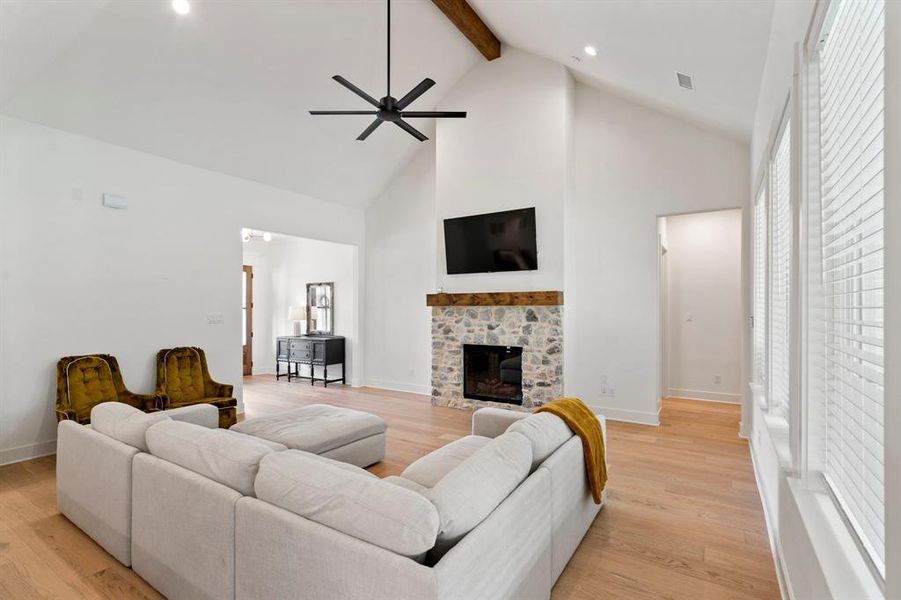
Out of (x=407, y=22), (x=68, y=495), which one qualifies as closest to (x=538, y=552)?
(x=68, y=495)

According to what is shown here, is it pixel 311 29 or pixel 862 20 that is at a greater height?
pixel 311 29

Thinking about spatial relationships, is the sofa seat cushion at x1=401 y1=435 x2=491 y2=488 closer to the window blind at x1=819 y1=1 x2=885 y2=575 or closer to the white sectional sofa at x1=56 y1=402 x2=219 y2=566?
the white sectional sofa at x1=56 y1=402 x2=219 y2=566

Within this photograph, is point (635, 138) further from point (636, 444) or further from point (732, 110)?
point (636, 444)

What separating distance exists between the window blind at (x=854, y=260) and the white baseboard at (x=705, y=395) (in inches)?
193

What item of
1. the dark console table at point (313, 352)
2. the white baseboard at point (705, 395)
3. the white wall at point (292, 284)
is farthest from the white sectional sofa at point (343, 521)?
the white wall at point (292, 284)

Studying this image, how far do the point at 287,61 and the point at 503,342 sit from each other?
3936mm

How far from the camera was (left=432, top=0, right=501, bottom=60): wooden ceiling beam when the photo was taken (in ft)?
15.1

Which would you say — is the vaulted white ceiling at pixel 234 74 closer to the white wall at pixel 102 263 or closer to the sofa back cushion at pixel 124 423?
the white wall at pixel 102 263

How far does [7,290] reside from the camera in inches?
149

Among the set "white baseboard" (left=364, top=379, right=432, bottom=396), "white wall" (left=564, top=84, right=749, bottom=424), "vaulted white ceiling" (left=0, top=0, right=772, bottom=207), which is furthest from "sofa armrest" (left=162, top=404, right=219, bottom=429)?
"white wall" (left=564, top=84, right=749, bottom=424)

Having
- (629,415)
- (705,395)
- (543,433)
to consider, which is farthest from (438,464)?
(705,395)

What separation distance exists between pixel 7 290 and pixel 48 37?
2.10 m

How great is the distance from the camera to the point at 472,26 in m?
4.98

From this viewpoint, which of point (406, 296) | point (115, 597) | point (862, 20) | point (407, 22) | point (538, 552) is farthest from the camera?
point (406, 296)
